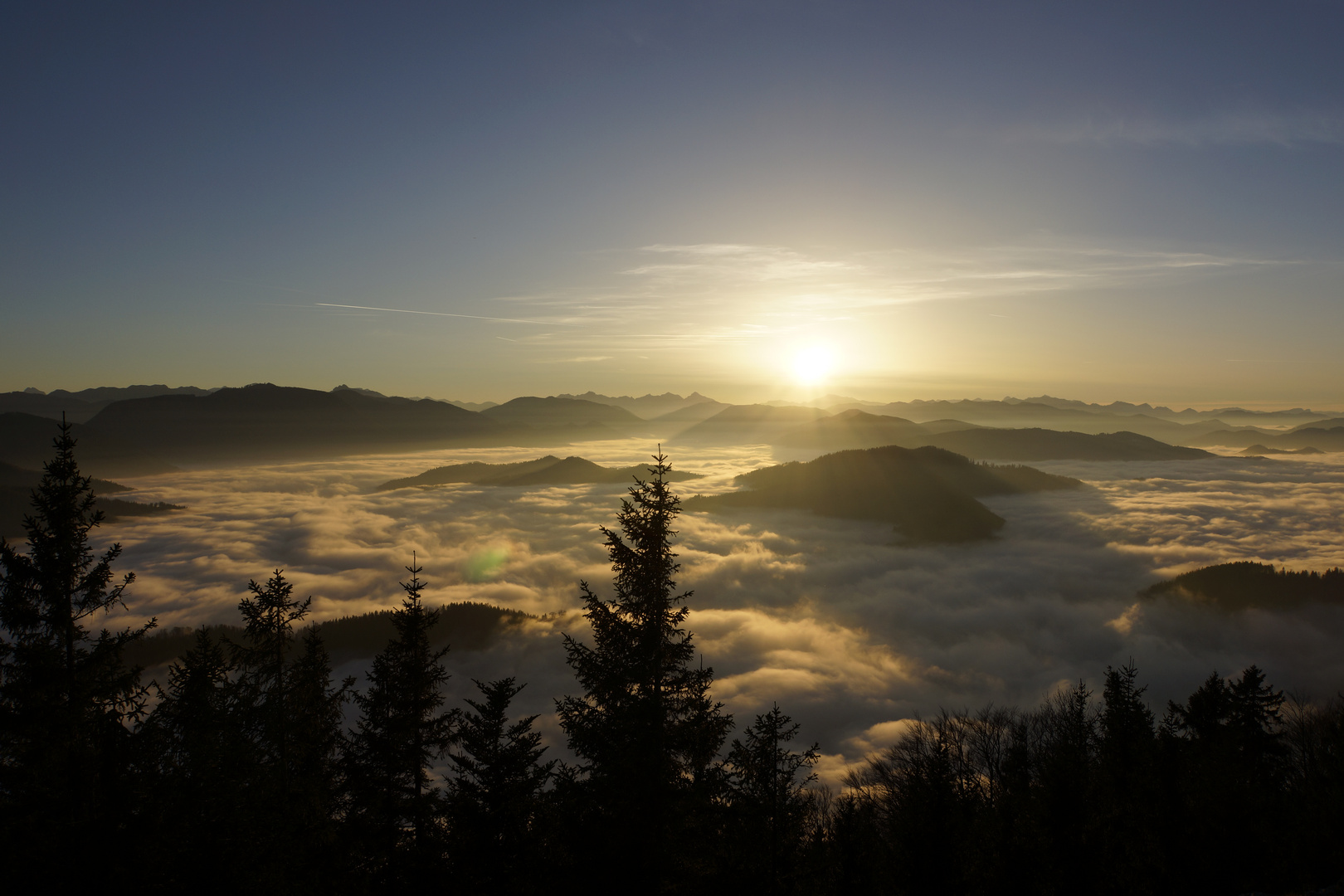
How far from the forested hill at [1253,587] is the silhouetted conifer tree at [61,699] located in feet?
626

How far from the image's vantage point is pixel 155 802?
1391cm

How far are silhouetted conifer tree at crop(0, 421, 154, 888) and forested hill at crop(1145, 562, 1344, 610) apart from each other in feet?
626

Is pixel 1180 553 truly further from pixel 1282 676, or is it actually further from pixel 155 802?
pixel 155 802

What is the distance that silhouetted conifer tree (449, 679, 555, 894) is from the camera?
15.2 m

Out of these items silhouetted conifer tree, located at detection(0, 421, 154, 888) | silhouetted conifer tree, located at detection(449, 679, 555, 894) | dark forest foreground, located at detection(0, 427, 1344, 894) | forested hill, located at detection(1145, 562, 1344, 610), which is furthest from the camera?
forested hill, located at detection(1145, 562, 1344, 610)

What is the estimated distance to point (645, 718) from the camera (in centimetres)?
1451

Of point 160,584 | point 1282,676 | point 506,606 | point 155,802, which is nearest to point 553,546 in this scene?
point 506,606

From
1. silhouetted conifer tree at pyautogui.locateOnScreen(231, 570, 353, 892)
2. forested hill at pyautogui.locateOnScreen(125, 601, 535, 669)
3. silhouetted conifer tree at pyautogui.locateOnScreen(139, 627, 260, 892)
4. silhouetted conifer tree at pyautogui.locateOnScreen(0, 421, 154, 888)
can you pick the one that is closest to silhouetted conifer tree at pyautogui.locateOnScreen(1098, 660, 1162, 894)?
silhouetted conifer tree at pyautogui.locateOnScreen(231, 570, 353, 892)

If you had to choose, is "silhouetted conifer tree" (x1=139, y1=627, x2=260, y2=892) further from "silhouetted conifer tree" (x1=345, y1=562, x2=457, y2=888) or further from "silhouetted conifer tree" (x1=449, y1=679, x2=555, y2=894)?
"silhouetted conifer tree" (x1=449, y1=679, x2=555, y2=894)

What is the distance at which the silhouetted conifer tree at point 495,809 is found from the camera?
1519 centimetres

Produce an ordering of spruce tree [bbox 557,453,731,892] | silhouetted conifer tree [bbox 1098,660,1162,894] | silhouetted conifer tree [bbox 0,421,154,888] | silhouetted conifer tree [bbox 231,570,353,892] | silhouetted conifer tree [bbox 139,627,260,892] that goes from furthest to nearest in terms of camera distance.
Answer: silhouetted conifer tree [bbox 1098,660,1162,894] → silhouetted conifer tree [bbox 231,570,353,892] → spruce tree [bbox 557,453,731,892] → silhouetted conifer tree [bbox 0,421,154,888] → silhouetted conifer tree [bbox 139,627,260,892]

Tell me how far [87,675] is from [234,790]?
5618mm

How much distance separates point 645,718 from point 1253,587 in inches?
7593

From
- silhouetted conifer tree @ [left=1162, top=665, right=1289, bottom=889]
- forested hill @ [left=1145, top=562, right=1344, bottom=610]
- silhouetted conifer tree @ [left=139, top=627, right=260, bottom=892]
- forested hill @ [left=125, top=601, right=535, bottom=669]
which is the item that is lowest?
forested hill @ [left=125, top=601, right=535, bottom=669]
